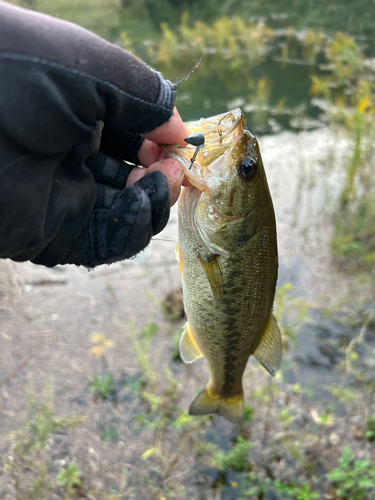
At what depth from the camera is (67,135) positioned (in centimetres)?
131

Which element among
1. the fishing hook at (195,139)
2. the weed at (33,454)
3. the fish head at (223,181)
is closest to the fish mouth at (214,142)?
the fish head at (223,181)

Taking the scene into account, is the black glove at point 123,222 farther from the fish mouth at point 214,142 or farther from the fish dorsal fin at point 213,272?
A: the fish dorsal fin at point 213,272

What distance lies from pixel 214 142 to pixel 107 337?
2943 mm

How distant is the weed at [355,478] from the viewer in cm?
254

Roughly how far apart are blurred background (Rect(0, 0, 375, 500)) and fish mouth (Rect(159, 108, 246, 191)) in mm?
1982

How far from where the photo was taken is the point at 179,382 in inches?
141

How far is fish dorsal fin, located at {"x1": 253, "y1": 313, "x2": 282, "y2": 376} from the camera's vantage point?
2.11 meters

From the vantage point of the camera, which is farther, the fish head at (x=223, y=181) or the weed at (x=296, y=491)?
the weed at (x=296, y=491)

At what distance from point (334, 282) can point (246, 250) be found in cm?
319

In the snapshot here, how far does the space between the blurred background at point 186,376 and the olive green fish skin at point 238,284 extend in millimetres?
1322

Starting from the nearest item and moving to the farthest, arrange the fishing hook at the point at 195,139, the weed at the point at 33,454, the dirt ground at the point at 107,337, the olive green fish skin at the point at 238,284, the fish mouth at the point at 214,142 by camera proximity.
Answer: the fishing hook at the point at 195,139, the fish mouth at the point at 214,142, the olive green fish skin at the point at 238,284, the weed at the point at 33,454, the dirt ground at the point at 107,337

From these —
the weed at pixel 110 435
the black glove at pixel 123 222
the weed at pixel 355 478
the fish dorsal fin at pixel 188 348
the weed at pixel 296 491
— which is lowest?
the weed at pixel 110 435

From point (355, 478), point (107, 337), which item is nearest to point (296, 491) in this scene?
point (355, 478)

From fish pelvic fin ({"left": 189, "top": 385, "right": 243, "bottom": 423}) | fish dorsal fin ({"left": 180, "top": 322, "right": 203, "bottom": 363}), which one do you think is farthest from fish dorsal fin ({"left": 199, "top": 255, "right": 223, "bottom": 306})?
fish pelvic fin ({"left": 189, "top": 385, "right": 243, "bottom": 423})
